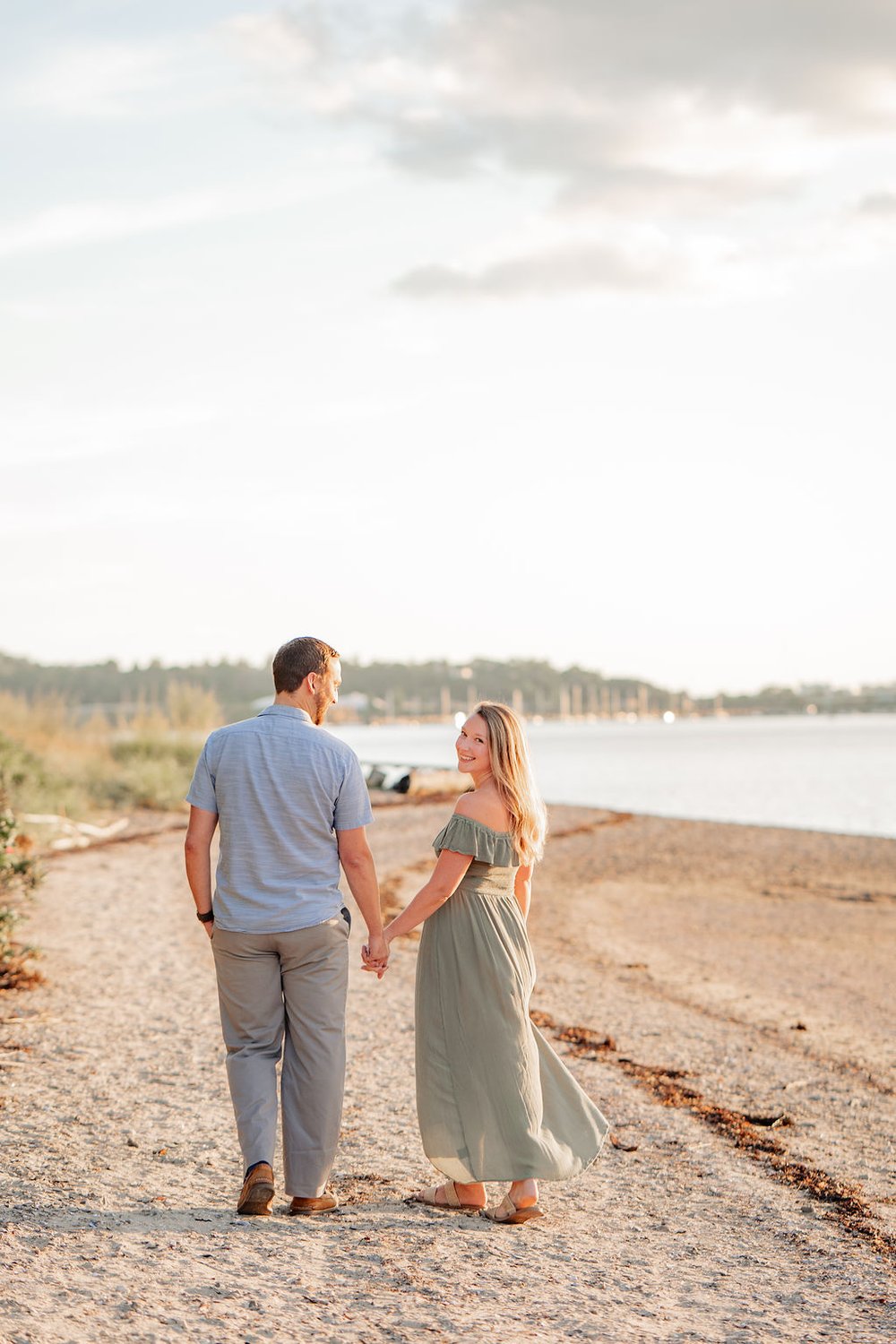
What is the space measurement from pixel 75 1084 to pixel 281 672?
2829mm

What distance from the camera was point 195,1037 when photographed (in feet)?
24.4

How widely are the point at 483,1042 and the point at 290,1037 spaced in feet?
2.18

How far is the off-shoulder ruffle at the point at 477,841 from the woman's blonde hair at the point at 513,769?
0.06m

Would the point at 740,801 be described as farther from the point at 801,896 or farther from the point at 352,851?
the point at 352,851

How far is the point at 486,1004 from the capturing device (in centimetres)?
452

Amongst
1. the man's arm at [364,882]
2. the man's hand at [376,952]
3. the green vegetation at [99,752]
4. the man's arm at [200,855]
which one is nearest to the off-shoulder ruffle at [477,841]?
the man's arm at [364,882]

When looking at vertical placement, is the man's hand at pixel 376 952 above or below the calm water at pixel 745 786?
above

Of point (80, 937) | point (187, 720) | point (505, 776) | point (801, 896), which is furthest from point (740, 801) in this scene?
point (505, 776)

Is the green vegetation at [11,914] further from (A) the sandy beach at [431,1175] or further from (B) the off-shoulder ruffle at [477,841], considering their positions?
(B) the off-shoulder ruffle at [477,841]

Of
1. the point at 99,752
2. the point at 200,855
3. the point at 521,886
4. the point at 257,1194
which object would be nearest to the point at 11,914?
the point at 200,855

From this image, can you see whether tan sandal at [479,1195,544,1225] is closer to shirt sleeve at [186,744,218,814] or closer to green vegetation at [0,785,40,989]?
shirt sleeve at [186,744,218,814]

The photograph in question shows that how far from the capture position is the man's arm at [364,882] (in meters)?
4.48

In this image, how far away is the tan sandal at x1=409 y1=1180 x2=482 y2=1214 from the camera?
183 inches

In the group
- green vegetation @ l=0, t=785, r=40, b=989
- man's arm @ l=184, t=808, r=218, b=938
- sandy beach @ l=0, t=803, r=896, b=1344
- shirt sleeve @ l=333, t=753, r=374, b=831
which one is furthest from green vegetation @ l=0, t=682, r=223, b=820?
shirt sleeve @ l=333, t=753, r=374, b=831
